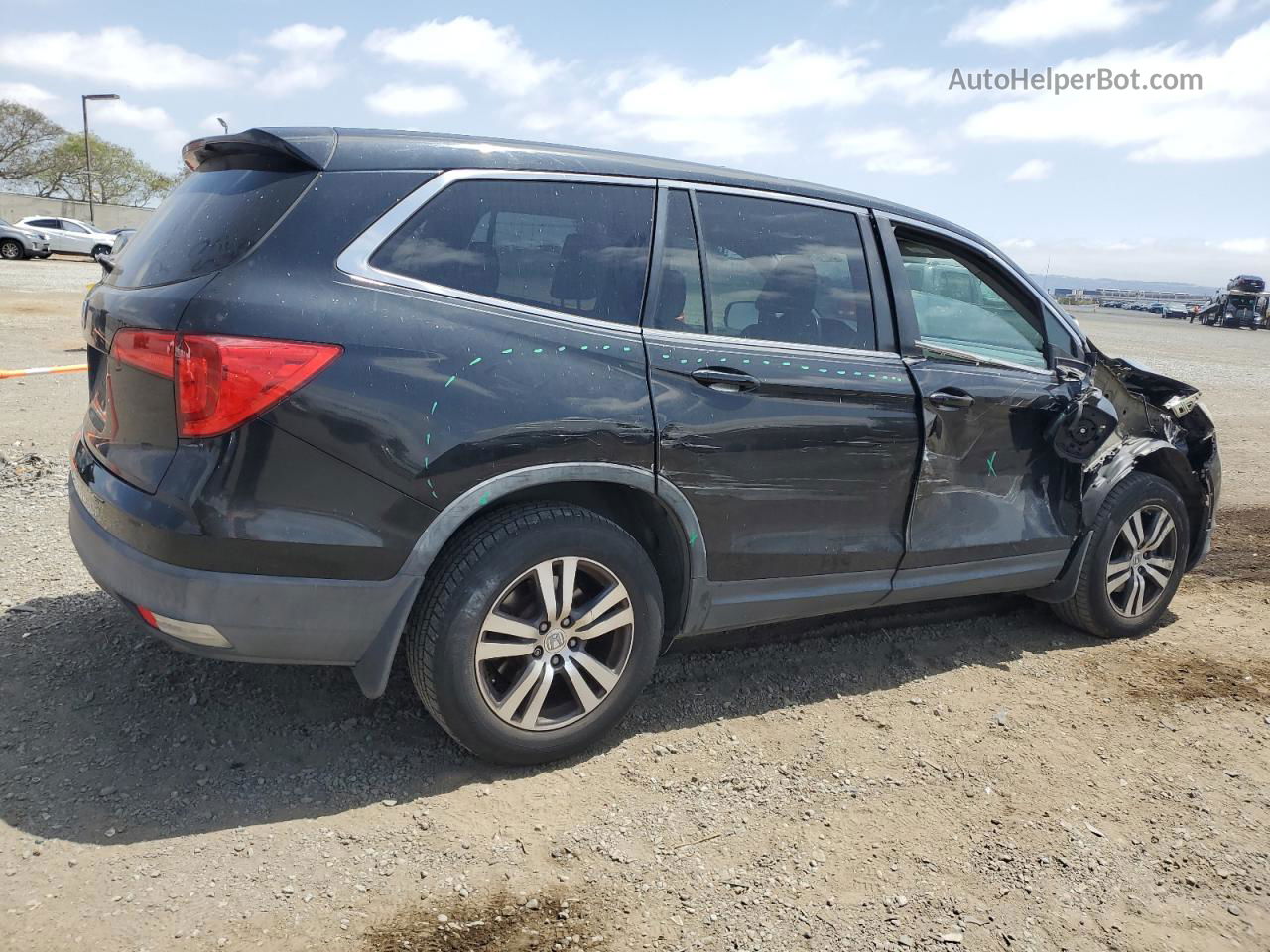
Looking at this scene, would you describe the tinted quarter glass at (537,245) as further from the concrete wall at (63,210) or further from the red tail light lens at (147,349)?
the concrete wall at (63,210)

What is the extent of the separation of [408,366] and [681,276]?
1.02 m

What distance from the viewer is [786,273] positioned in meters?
3.65

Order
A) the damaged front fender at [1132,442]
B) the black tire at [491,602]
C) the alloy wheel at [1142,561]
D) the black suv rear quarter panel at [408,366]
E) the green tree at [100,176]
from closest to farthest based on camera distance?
the black suv rear quarter panel at [408,366] < the black tire at [491,602] < the damaged front fender at [1132,442] < the alloy wheel at [1142,561] < the green tree at [100,176]

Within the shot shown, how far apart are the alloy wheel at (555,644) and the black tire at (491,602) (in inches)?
0.8

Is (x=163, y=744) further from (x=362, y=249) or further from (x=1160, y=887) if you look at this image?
(x=1160, y=887)

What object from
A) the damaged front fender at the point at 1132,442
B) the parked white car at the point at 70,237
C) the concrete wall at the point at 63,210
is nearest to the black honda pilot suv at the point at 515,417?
the damaged front fender at the point at 1132,442

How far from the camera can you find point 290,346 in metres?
2.66

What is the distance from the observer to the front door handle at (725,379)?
3283 millimetres

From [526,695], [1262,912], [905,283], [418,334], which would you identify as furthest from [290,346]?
[1262,912]

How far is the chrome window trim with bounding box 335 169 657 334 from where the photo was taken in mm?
2822

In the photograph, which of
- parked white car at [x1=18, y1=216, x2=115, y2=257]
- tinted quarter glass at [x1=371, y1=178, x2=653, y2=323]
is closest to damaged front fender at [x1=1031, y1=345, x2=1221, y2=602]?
tinted quarter glass at [x1=371, y1=178, x2=653, y2=323]

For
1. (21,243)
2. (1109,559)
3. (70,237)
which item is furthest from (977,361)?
(70,237)

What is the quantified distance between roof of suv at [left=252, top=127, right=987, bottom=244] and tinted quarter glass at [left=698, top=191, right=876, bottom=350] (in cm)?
13

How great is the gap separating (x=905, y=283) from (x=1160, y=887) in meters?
2.22
